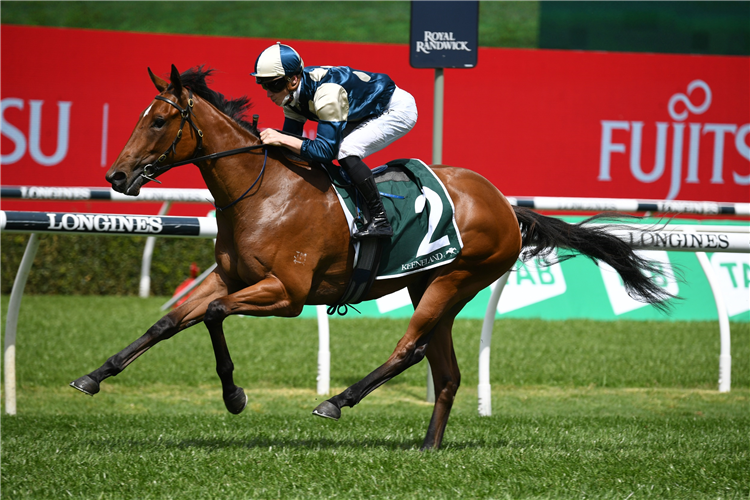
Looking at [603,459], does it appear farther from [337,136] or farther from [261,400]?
[261,400]

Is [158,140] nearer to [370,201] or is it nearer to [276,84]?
[276,84]

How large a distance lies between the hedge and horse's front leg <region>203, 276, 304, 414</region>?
22.1ft

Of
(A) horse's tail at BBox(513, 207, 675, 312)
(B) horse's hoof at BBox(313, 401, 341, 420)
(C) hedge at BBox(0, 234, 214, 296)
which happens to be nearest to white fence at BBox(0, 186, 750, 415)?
(A) horse's tail at BBox(513, 207, 675, 312)

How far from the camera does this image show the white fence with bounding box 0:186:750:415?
4.29 meters

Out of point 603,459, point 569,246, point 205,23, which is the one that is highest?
point 205,23

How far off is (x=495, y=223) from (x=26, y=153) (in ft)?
28.3

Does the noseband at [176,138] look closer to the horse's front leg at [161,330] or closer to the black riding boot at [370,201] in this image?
the horse's front leg at [161,330]

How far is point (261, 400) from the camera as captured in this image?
5789 mm

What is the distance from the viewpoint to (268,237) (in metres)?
3.63

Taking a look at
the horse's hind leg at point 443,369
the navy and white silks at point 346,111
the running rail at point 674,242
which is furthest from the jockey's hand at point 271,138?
the running rail at point 674,242

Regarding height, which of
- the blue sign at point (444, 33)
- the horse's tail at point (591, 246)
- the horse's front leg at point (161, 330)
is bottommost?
the horse's front leg at point (161, 330)

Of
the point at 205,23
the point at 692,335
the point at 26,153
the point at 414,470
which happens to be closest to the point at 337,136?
the point at 414,470

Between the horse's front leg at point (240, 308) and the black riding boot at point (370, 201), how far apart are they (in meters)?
0.46

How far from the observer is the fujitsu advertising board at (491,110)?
10789 mm
